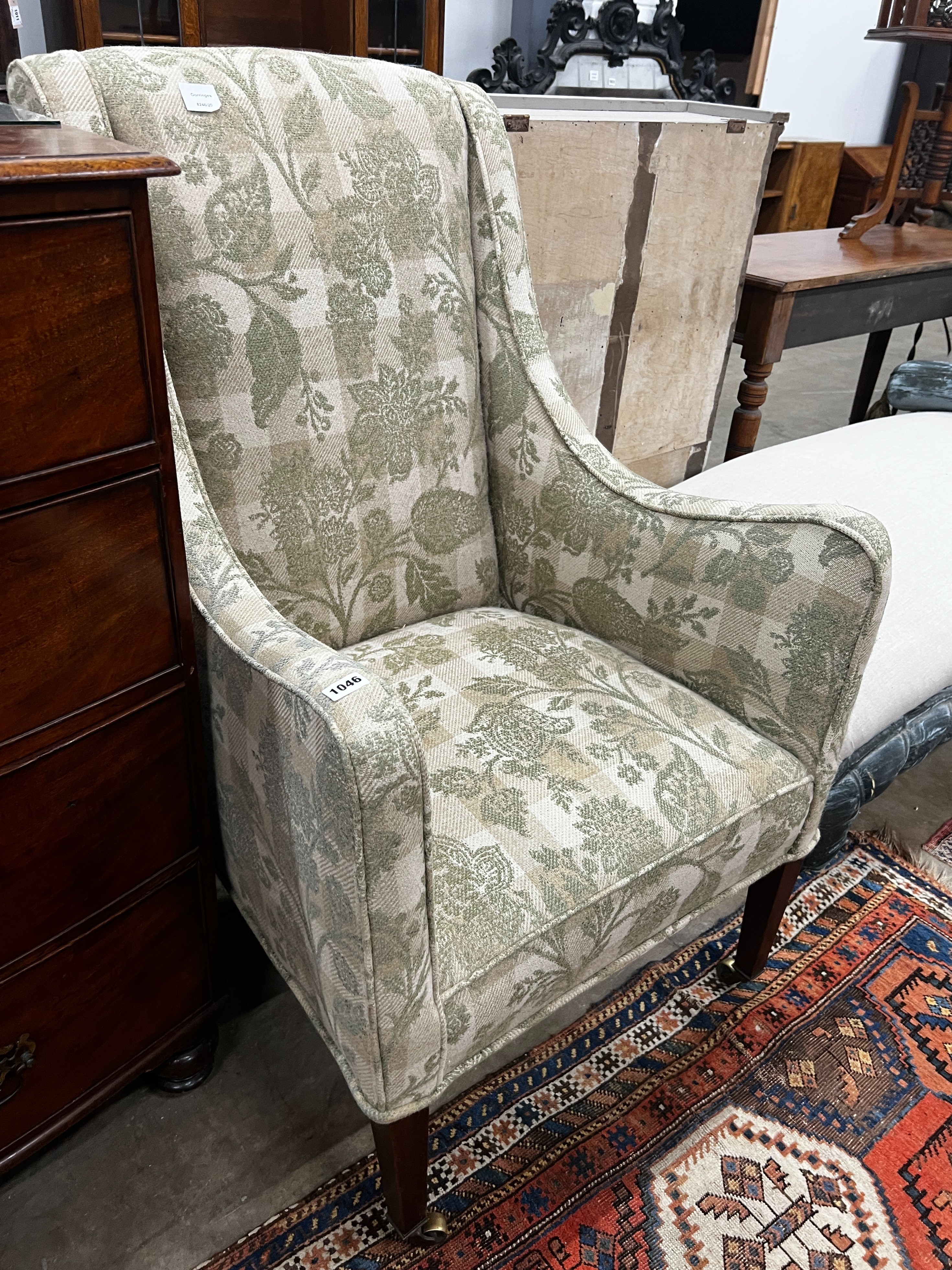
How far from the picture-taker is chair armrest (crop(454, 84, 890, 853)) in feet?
3.08

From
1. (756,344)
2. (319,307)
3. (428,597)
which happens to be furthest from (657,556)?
(756,344)

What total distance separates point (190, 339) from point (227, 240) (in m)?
0.10

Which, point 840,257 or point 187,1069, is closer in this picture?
point 187,1069

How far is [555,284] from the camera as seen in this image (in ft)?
5.07

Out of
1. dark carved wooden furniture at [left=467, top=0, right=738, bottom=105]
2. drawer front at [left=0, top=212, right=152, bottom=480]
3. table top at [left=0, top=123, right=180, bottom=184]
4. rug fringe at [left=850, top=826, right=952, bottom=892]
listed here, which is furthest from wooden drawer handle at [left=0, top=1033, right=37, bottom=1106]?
dark carved wooden furniture at [left=467, top=0, right=738, bottom=105]

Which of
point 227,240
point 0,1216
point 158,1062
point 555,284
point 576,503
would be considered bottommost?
point 0,1216

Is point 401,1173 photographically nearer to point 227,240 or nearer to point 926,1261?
point 926,1261

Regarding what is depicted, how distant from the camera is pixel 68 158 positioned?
587 millimetres

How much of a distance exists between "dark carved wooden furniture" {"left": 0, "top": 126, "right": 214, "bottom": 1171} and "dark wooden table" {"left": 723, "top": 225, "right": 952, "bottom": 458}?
60.6 inches

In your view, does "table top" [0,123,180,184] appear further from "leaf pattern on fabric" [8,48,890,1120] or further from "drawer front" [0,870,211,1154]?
"drawer front" [0,870,211,1154]

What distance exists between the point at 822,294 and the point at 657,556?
1299 millimetres

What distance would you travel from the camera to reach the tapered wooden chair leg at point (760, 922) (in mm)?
1131

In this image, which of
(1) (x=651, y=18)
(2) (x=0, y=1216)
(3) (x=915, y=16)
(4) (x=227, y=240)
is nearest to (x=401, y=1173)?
(2) (x=0, y=1216)

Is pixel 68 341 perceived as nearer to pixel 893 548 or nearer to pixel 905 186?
pixel 893 548
